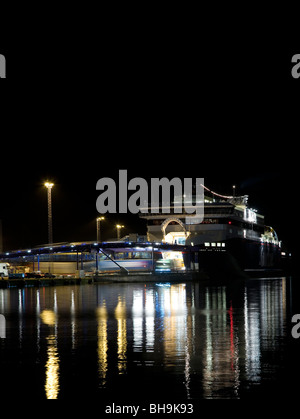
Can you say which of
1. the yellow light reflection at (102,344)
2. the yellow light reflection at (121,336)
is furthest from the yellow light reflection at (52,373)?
the yellow light reflection at (121,336)

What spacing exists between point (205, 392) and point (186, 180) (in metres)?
95.8

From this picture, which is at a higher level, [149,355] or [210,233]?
[210,233]

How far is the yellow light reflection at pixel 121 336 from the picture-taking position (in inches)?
696

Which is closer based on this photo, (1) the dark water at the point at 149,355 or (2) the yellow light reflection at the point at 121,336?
(1) the dark water at the point at 149,355

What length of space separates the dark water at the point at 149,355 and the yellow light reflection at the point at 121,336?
29 mm

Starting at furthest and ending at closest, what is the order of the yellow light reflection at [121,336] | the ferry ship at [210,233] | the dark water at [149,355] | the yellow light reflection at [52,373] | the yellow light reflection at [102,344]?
the ferry ship at [210,233] → the yellow light reflection at [121,336] → the yellow light reflection at [102,344] → the dark water at [149,355] → the yellow light reflection at [52,373]

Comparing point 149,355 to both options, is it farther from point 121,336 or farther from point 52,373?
point 121,336

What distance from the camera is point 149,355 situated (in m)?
19.1

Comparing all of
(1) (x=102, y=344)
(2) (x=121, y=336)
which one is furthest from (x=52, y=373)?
(2) (x=121, y=336)

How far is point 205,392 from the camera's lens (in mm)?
14477

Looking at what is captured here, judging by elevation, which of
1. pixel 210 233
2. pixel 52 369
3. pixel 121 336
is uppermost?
pixel 210 233

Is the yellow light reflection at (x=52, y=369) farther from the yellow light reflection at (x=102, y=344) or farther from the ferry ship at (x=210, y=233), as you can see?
the ferry ship at (x=210, y=233)

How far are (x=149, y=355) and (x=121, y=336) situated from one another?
4378 mm

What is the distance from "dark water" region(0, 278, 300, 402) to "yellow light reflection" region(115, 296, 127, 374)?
0.09ft
